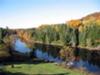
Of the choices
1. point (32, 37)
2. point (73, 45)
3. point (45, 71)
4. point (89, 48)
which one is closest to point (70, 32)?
point (73, 45)

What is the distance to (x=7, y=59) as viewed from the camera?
5131 centimetres

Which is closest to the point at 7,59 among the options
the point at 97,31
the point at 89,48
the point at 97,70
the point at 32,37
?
the point at 97,70

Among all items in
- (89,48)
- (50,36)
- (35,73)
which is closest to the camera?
(35,73)

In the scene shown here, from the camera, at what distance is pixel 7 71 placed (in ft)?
122

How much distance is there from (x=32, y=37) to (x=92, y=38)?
157 ft

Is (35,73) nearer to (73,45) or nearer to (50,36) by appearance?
(73,45)

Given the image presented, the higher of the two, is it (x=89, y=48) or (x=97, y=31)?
(x=97, y=31)

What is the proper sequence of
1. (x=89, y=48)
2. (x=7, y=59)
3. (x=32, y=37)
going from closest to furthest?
(x=7, y=59), (x=89, y=48), (x=32, y=37)

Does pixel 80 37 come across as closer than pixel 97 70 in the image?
No

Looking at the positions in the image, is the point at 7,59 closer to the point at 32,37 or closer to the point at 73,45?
the point at 73,45

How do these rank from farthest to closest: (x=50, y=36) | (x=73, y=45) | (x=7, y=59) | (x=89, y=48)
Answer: (x=50, y=36) → (x=73, y=45) → (x=89, y=48) → (x=7, y=59)

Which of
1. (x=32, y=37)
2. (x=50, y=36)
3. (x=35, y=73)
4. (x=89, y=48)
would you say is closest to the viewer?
(x=35, y=73)

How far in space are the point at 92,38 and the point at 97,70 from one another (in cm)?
4324

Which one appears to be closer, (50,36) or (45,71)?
(45,71)
